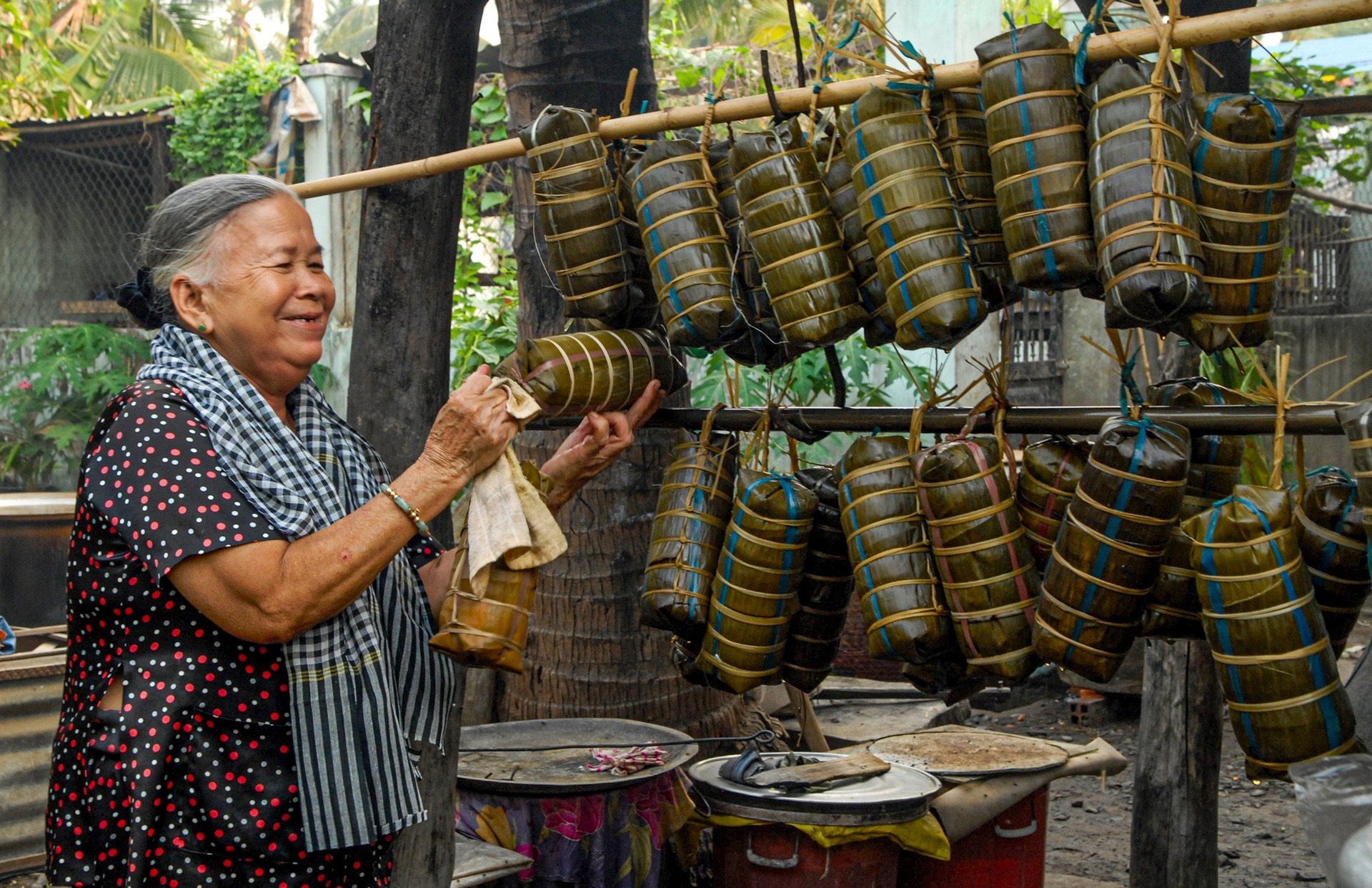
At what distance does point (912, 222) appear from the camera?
2139 mm

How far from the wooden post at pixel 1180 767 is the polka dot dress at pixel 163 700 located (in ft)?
9.29

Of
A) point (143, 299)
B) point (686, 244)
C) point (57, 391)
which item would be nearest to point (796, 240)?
point (686, 244)

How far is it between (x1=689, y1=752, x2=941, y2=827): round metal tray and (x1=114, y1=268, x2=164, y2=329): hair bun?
204 centimetres

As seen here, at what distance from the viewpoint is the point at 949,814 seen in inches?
145

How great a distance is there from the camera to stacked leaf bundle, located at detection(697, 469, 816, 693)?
2.44 meters

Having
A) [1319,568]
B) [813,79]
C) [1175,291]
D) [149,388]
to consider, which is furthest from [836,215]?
[149,388]

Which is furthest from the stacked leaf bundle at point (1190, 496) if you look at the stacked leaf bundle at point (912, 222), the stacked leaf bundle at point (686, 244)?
the stacked leaf bundle at point (686, 244)

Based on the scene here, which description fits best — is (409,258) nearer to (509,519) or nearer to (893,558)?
(509,519)

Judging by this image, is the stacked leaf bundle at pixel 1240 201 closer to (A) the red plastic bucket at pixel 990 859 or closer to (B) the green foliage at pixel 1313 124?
(A) the red plastic bucket at pixel 990 859

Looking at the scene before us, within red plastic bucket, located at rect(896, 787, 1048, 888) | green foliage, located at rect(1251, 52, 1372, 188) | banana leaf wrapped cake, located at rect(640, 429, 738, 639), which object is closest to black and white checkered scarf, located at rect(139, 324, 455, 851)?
banana leaf wrapped cake, located at rect(640, 429, 738, 639)

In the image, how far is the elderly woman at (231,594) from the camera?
6.26ft

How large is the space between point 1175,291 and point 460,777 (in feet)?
8.33

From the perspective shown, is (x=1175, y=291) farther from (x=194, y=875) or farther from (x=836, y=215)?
(x=194, y=875)

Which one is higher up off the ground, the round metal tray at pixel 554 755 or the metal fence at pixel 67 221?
the metal fence at pixel 67 221
